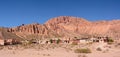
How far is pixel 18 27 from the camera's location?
18975 centimetres

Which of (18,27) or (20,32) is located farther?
(18,27)

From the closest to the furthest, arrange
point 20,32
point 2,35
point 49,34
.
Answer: point 2,35, point 20,32, point 49,34

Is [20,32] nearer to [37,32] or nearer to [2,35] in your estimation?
[37,32]

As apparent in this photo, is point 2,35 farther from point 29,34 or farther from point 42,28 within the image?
point 42,28

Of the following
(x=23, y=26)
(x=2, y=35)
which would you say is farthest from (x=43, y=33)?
(x=2, y=35)

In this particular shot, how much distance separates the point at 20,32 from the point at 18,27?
565 inches

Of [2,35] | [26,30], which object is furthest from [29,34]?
[2,35]

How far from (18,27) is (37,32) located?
14262 mm

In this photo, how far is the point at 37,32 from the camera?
633ft

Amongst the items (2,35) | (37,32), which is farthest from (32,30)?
(2,35)

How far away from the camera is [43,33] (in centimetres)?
18975

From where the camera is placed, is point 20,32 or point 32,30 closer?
point 20,32

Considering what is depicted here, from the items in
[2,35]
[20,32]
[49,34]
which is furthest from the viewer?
[49,34]

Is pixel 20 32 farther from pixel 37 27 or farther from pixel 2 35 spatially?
pixel 2 35
